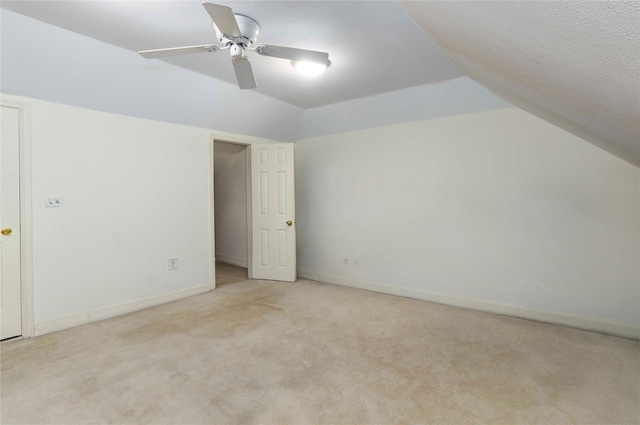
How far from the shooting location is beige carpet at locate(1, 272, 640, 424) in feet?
5.65

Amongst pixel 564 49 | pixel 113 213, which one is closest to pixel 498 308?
pixel 564 49

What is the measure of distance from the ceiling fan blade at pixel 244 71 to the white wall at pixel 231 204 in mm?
2892

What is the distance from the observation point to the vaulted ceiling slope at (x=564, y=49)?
0.72m

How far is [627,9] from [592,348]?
2.84 m

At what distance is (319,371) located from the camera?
214 centimetres

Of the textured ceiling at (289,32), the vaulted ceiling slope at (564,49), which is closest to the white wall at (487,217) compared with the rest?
the textured ceiling at (289,32)

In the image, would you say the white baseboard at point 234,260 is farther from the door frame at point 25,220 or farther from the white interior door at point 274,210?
the door frame at point 25,220

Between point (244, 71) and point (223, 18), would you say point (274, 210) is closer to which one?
point (244, 71)

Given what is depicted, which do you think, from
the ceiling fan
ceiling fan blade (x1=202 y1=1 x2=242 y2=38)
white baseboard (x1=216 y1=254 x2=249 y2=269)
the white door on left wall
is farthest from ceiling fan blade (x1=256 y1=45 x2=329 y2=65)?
white baseboard (x1=216 y1=254 x2=249 y2=269)

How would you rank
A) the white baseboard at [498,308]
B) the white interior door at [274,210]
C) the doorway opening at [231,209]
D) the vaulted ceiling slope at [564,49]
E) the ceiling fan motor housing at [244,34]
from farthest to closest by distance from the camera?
the doorway opening at [231,209] → the white interior door at [274,210] → the white baseboard at [498,308] → the ceiling fan motor housing at [244,34] → the vaulted ceiling slope at [564,49]

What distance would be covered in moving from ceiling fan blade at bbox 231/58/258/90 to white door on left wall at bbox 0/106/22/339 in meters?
1.98

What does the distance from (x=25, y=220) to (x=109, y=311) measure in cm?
111

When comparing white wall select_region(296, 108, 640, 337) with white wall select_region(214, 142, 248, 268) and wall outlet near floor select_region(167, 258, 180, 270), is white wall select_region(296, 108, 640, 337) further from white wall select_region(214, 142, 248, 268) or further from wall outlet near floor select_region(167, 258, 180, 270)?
wall outlet near floor select_region(167, 258, 180, 270)

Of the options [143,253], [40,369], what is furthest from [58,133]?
[40,369]
